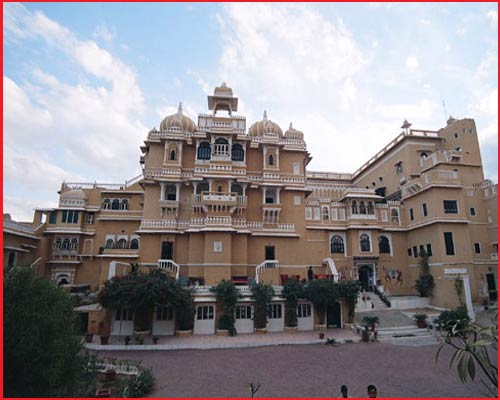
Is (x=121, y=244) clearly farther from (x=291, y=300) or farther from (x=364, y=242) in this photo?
(x=364, y=242)

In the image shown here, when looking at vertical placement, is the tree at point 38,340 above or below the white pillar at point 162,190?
below

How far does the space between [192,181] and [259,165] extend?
6669 mm

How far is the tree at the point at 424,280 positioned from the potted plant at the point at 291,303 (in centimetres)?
1277

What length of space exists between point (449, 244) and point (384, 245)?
5.45 meters

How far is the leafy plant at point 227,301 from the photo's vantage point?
19.7 metres

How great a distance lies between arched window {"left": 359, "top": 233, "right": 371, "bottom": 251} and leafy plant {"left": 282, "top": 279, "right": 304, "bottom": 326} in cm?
1023

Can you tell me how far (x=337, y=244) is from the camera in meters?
28.7

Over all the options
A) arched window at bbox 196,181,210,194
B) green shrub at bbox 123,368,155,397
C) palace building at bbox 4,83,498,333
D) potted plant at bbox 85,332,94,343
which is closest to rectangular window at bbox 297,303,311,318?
palace building at bbox 4,83,498,333

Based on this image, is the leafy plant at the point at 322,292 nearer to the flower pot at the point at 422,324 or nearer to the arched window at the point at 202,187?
the flower pot at the point at 422,324

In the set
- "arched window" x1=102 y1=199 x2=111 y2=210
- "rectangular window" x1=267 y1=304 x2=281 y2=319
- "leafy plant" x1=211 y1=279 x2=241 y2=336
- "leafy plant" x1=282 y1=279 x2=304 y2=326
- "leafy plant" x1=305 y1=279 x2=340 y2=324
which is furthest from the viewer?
"arched window" x1=102 y1=199 x2=111 y2=210

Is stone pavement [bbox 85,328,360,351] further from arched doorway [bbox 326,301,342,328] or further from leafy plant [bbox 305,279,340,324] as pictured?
leafy plant [bbox 305,279,340,324]

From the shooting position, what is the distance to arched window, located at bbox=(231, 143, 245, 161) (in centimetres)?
2836

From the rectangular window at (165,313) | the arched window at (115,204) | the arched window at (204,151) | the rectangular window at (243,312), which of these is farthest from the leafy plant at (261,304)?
the arched window at (115,204)

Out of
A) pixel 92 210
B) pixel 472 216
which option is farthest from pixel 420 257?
pixel 92 210
